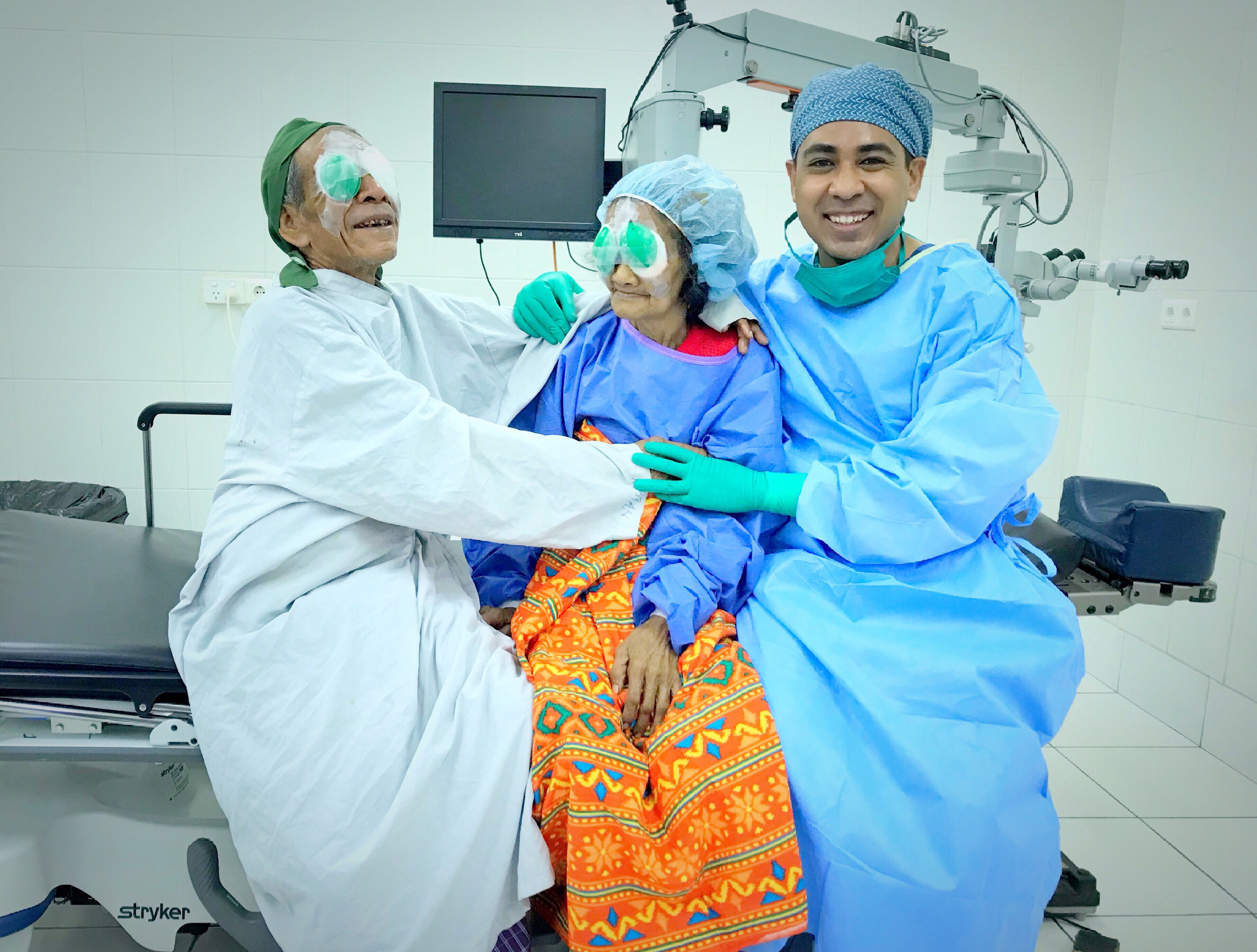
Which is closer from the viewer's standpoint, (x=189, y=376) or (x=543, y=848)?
(x=543, y=848)

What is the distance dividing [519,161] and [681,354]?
81 centimetres

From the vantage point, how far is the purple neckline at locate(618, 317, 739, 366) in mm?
1674

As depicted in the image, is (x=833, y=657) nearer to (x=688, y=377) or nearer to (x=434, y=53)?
(x=688, y=377)

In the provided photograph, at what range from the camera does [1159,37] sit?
10.3ft

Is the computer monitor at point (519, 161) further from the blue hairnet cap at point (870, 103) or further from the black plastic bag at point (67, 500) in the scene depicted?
the black plastic bag at point (67, 500)

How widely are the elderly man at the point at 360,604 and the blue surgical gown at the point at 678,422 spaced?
8 cm

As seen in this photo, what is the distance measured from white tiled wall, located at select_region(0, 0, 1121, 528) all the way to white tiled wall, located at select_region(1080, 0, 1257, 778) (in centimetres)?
27

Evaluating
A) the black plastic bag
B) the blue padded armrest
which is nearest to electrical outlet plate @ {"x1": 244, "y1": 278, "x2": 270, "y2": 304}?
the black plastic bag

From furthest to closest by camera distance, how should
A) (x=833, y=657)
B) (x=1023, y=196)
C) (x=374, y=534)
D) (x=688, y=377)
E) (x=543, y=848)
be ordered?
(x=1023, y=196) < (x=688, y=377) < (x=374, y=534) < (x=833, y=657) < (x=543, y=848)

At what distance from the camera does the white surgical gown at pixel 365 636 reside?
131 cm

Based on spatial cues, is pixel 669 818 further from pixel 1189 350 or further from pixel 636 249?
pixel 1189 350

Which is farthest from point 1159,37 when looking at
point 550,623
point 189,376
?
point 189,376

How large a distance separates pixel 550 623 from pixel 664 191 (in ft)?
2.47

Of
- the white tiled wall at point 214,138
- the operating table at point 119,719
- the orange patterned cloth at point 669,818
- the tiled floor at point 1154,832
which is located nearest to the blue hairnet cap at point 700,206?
the orange patterned cloth at point 669,818
